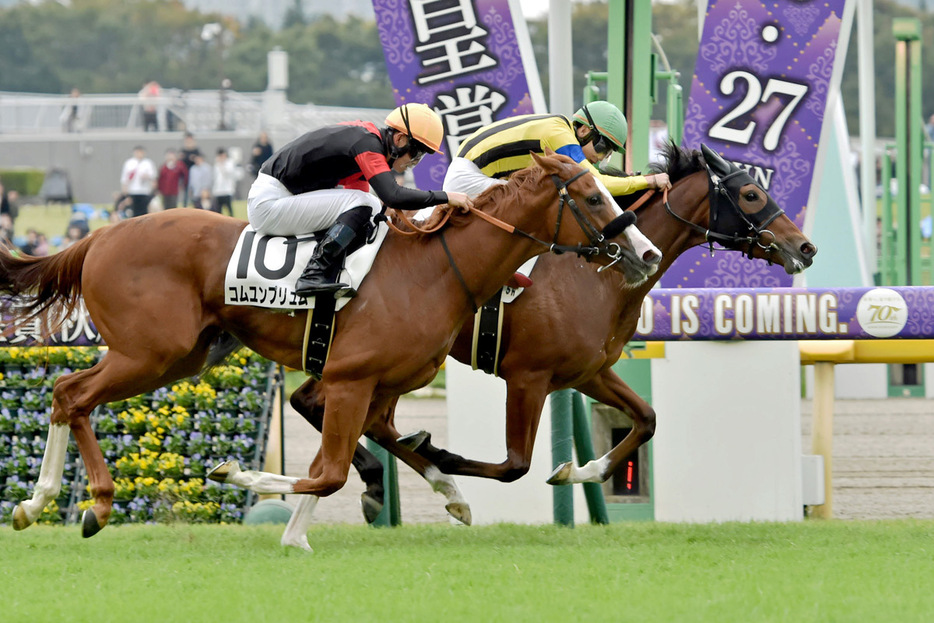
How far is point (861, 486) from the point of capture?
907 centimetres

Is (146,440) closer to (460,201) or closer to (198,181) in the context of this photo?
(460,201)

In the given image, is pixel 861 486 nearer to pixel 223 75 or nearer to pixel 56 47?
pixel 223 75

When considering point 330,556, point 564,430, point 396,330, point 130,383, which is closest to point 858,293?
point 564,430

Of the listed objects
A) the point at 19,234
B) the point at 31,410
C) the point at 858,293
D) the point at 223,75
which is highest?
the point at 223,75

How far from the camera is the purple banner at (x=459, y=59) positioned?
27.1ft

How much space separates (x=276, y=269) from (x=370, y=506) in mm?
1399

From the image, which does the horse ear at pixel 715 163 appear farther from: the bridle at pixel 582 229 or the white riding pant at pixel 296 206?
the white riding pant at pixel 296 206

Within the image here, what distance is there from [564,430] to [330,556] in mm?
1685

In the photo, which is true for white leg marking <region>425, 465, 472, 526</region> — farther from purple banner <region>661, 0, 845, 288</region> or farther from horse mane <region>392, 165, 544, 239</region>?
purple banner <region>661, 0, 845, 288</region>

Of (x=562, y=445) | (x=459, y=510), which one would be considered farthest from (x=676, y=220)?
(x=459, y=510)

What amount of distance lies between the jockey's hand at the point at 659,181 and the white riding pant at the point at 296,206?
1.30 m

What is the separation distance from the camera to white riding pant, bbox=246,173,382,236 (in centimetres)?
567

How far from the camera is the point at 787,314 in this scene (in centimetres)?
675

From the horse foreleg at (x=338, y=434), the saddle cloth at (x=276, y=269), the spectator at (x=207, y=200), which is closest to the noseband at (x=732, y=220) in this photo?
the saddle cloth at (x=276, y=269)
